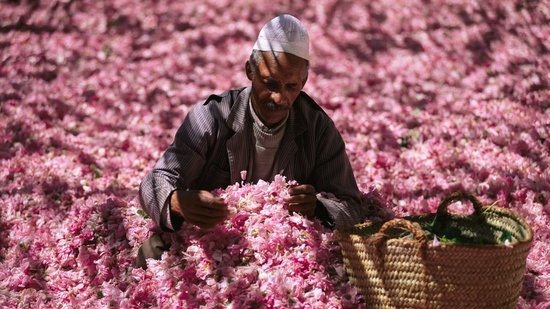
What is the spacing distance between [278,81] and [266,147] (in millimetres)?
470

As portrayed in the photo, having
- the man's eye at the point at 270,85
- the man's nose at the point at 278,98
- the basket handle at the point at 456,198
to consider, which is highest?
the man's eye at the point at 270,85

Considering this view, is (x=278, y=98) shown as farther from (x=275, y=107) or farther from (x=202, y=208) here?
(x=202, y=208)

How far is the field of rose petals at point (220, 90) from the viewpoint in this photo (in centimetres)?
376

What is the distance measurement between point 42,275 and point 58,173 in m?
2.03

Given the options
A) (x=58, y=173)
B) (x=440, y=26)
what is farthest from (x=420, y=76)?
(x=58, y=173)

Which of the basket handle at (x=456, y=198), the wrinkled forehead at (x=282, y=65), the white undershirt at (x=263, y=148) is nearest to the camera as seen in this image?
the basket handle at (x=456, y=198)

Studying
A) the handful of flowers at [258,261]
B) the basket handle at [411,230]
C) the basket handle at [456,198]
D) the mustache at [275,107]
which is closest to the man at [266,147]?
the mustache at [275,107]

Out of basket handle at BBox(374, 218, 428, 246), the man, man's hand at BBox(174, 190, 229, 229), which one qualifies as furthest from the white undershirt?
basket handle at BBox(374, 218, 428, 246)

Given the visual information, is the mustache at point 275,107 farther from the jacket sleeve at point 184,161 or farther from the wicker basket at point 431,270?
the wicker basket at point 431,270

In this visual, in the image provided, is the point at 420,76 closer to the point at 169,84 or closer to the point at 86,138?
the point at 169,84

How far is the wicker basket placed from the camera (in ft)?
10.4

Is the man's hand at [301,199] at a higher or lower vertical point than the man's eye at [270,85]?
lower

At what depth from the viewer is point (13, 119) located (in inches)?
298

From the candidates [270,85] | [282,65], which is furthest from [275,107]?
[282,65]
